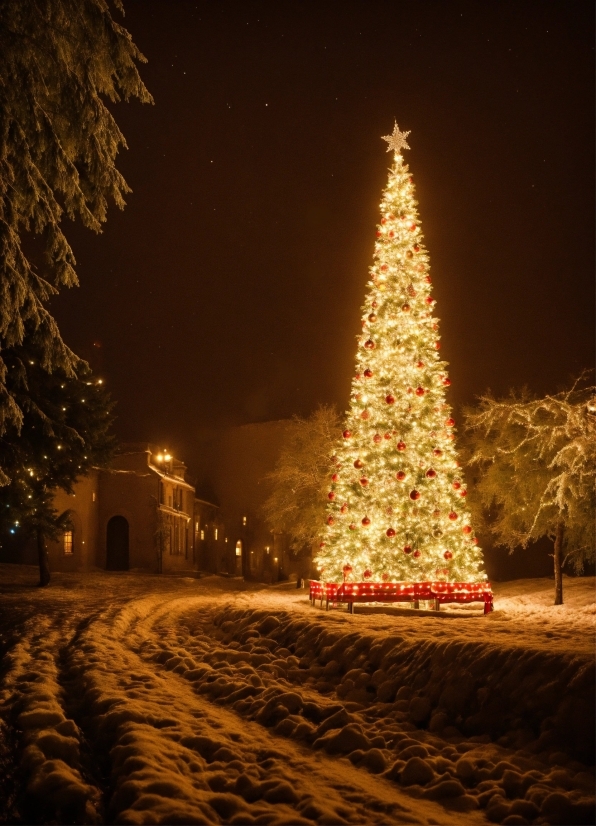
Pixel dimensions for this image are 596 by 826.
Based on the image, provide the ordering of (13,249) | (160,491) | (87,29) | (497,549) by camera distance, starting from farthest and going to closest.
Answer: (160,491) < (497,549) < (87,29) < (13,249)

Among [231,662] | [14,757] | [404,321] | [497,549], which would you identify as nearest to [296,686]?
[231,662]

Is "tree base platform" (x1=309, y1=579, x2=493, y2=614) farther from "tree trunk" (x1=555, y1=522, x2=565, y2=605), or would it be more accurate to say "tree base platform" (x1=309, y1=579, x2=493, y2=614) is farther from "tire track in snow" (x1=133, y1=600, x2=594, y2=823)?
"tree trunk" (x1=555, y1=522, x2=565, y2=605)

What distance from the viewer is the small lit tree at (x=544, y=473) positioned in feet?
51.4

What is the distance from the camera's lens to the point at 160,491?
3991 cm

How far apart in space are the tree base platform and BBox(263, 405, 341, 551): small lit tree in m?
12.6

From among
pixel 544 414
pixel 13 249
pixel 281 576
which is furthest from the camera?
pixel 281 576

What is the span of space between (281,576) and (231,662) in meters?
38.2

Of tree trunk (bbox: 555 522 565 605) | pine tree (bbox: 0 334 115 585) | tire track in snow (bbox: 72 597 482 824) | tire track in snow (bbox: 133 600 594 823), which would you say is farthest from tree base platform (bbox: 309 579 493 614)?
tire track in snow (bbox: 72 597 482 824)

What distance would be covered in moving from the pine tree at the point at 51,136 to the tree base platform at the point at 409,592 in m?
8.97

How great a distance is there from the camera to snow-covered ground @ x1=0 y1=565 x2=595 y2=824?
4.94 m

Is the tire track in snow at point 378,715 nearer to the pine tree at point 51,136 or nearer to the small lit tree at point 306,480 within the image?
the pine tree at point 51,136

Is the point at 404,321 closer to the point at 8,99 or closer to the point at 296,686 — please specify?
the point at 296,686

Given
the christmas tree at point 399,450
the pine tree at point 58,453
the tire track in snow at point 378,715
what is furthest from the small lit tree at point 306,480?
the tire track in snow at point 378,715

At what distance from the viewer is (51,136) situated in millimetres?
7547
